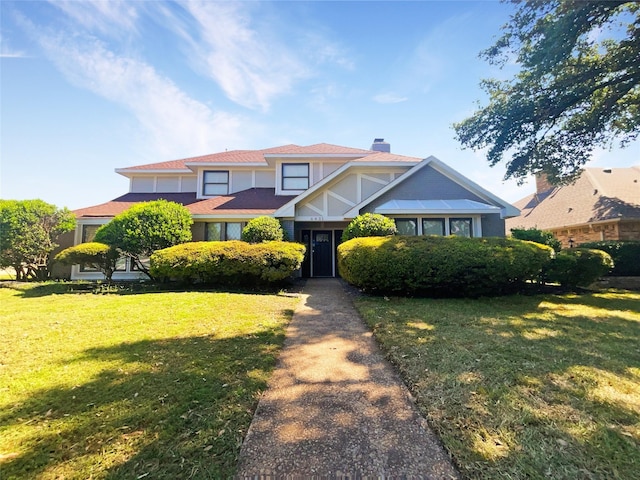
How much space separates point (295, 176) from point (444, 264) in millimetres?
10408

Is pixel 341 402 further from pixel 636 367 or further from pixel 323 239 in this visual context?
pixel 323 239

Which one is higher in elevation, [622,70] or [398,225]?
[622,70]

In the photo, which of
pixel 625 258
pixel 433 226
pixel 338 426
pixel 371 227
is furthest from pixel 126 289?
pixel 625 258

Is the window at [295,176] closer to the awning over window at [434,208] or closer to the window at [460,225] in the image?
the awning over window at [434,208]

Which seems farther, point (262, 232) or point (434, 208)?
point (434, 208)

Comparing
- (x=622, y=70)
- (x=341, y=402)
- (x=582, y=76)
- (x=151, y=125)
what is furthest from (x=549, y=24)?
(x=151, y=125)

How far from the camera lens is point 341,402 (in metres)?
3.04

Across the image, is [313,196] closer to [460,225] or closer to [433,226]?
[433,226]

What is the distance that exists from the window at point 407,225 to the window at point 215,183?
10.3m

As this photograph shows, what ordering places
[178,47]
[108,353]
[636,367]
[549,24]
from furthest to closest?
1. [549,24]
2. [178,47]
3. [108,353]
4. [636,367]

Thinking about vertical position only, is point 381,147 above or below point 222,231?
above

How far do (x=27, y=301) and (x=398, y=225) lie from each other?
13.4 metres

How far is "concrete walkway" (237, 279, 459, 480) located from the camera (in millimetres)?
2119

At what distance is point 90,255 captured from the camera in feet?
36.5
